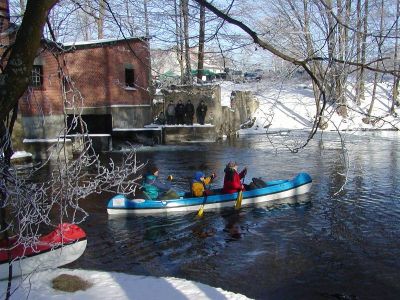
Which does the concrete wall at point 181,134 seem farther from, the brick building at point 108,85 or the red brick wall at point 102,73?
the red brick wall at point 102,73

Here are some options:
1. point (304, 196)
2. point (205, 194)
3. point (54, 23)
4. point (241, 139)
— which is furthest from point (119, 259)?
point (241, 139)

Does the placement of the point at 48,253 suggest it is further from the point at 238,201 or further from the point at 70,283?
the point at 238,201

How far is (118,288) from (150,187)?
18.8ft

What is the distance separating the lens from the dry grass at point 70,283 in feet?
21.0

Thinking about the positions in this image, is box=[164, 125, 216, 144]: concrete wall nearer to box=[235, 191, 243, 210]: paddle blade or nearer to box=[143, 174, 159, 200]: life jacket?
box=[143, 174, 159, 200]: life jacket

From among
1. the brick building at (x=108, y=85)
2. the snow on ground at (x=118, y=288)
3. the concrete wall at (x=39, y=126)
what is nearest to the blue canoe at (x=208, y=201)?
the snow on ground at (x=118, y=288)

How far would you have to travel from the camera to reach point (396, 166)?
57.6 ft

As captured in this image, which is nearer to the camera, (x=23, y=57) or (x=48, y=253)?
(x=23, y=57)

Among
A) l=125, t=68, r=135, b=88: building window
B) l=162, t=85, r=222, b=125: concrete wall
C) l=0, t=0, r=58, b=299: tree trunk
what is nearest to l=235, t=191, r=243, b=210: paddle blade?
l=0, t=0, r=58, b=299: tree trunk

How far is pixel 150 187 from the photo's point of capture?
12273 mm

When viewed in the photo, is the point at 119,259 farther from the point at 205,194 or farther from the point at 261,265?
the point at 205,194

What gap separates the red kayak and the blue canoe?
3.57m

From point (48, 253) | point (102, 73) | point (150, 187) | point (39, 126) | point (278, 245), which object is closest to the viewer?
point (48, 253)

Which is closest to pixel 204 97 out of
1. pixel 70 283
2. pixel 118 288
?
pixel 118 288
